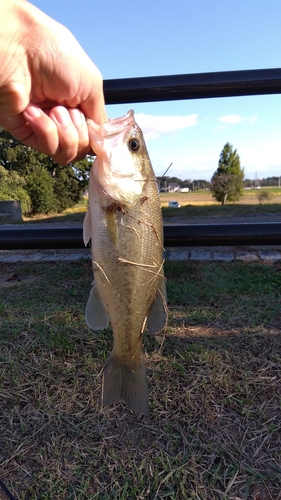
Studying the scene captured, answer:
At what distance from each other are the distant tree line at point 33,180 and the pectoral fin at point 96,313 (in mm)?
16267

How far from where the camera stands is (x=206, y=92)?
198cm

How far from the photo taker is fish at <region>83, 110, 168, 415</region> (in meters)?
1.51

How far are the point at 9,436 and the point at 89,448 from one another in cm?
50

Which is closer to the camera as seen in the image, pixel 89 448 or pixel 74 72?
pixel 74 72

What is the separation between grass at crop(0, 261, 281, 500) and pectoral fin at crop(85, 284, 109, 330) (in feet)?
2.91

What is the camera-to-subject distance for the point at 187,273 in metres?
4.72

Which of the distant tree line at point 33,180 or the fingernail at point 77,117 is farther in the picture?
the distant tree line at point 33,180

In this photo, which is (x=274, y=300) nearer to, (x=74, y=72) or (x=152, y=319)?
(x=152, y=319)

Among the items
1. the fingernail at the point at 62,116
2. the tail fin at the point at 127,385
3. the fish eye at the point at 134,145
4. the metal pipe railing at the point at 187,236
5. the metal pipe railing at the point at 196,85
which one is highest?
the metal pipe railing at the point at 196,85

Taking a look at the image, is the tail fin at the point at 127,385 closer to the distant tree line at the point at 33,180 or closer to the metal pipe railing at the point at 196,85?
the metal pipe railing at the point at 196,85

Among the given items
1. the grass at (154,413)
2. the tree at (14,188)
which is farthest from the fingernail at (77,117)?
the tree at (14,188)

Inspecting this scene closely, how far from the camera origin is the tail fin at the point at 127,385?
1.66 m

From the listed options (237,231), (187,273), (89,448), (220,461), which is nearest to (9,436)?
(89,448)

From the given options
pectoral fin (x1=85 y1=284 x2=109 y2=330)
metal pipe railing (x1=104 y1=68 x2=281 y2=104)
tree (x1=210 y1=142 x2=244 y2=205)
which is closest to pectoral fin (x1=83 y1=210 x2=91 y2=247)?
pectoral fin (x1=85 y1=284 x2=109 y2=330)
